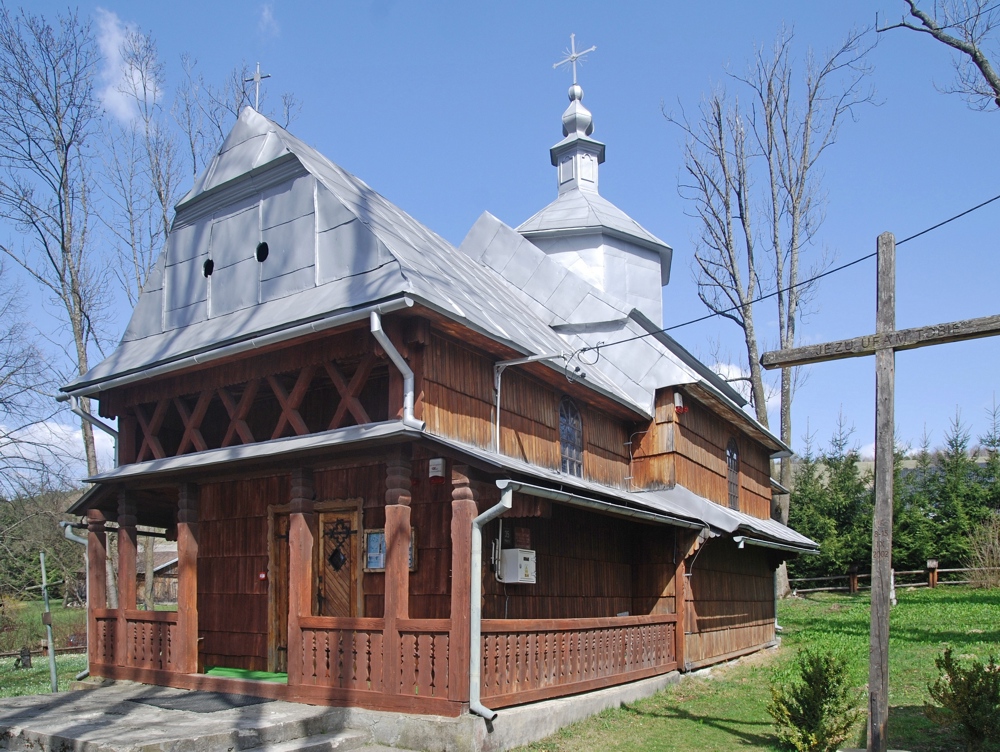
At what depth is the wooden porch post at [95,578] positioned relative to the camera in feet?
38.3

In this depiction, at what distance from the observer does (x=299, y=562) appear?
954cm

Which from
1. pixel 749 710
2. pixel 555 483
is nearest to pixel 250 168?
pixel 555 483

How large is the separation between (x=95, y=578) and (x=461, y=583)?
6.07 metres

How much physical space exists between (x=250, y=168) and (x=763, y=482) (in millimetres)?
14520

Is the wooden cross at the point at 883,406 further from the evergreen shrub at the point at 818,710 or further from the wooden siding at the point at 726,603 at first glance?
the wooden siding at the point at 726,603

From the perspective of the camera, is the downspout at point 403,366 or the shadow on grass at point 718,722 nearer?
the downspout at point 403,366

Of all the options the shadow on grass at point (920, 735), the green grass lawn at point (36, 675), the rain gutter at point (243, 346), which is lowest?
the green grass lawn at point (36, 675)

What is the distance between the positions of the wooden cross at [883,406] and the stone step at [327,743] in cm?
448

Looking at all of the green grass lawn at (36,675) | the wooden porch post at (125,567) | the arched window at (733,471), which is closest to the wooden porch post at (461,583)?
the wooden porch post at (125,567)

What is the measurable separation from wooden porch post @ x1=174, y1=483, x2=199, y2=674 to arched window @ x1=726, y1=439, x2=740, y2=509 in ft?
36.2

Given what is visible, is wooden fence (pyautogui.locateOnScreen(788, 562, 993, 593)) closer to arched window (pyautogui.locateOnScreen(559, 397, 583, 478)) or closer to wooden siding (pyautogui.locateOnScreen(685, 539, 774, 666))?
wooden siding (pyautogui.locateOnScreen(685, 539, 774, 666))

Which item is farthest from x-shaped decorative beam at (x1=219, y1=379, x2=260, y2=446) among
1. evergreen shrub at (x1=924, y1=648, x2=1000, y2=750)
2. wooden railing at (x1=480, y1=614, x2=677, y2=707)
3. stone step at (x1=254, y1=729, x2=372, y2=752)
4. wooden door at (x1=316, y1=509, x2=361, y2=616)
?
evergreen shrub at (x1=924, y1=648, x2=1000, y2=750)

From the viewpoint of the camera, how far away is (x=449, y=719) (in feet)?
27.2

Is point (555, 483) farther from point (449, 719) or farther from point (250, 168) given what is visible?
point (250, 168)
